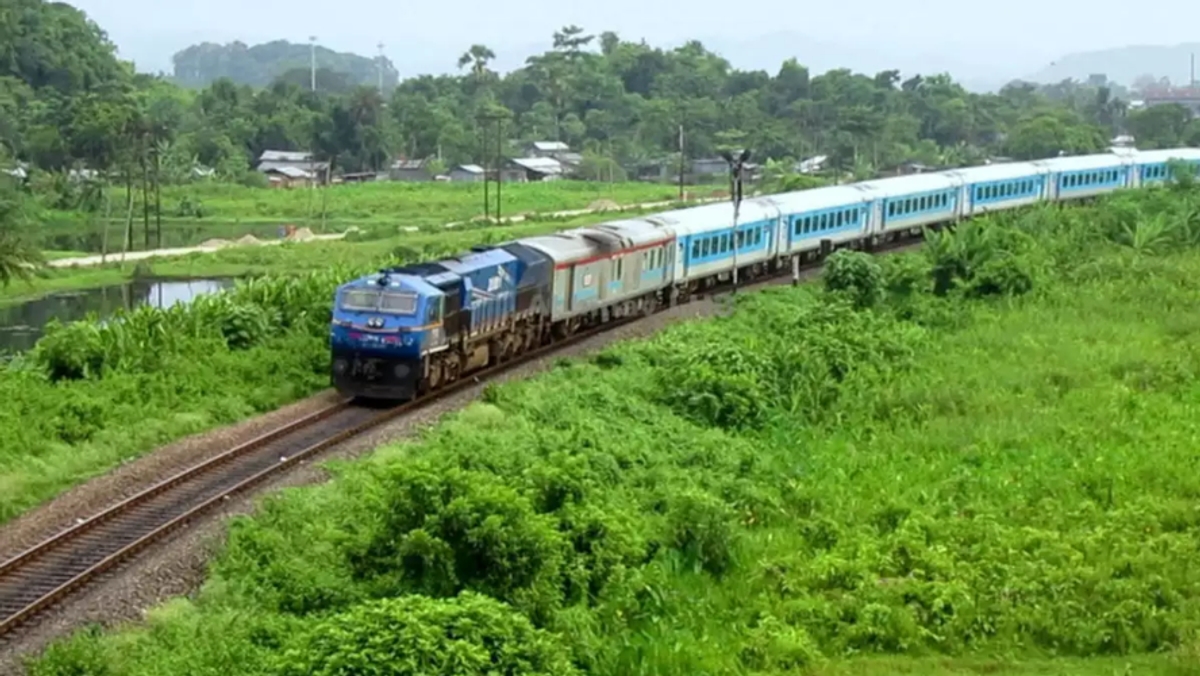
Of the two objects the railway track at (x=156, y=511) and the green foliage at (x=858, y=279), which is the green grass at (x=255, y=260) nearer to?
the green foliage at (x=858, y=279)

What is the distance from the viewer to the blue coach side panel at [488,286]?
971 inches

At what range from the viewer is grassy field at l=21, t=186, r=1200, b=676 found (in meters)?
12.9

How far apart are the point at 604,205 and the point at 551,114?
1529 inches

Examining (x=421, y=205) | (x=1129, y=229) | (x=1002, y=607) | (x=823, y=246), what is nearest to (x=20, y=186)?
(x=421, y=205)

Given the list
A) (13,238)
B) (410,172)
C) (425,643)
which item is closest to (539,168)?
(410,172)

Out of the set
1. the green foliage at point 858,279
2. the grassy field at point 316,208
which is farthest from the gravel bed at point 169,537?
the grassy field at point 316,208

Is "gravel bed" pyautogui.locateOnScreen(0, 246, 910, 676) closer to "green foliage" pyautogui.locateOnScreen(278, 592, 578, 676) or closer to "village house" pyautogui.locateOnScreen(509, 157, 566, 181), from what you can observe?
"green foliage" pyautogui.locateOnScreen(278, 592, 578, 676)

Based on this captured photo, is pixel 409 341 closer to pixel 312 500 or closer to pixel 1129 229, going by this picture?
pixel 312 500

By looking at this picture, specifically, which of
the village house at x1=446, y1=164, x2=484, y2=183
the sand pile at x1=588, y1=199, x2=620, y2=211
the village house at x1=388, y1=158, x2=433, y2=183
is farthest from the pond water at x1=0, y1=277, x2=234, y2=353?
the village house at x1=446, y1=164, x2=484, y2=183

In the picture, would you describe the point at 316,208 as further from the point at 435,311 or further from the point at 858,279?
the point at 435,311

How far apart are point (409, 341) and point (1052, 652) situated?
11.2 m

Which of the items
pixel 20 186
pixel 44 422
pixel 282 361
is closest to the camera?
pixel 44 422

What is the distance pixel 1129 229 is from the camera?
45.2m

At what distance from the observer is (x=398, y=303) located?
22.7 metres
